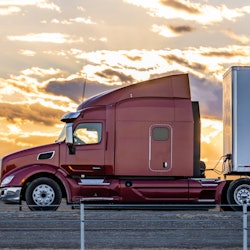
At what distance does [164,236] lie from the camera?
941 inches

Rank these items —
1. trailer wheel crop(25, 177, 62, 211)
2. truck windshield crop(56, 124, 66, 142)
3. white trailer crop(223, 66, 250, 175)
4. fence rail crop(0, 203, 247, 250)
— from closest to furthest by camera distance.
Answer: fence rail crop(0, 203, 247, 250), trailer wheel crop(25, 177, 62, 211), truck windshield crop(56, 124, 66, 142), white trailer crop(223, 66, 250, 175)

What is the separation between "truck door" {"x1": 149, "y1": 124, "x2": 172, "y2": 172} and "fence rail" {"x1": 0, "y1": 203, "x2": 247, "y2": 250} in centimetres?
166

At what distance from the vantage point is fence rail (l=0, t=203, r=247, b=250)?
22.6 m

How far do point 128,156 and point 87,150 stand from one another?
133 cm

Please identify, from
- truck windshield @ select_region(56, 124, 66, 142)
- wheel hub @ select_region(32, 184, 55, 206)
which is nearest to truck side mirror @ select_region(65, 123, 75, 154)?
truck windshield @ select_region(56, 124, 66, 142)

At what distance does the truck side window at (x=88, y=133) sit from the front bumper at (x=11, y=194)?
2.44 metres

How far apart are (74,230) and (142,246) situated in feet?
9.55

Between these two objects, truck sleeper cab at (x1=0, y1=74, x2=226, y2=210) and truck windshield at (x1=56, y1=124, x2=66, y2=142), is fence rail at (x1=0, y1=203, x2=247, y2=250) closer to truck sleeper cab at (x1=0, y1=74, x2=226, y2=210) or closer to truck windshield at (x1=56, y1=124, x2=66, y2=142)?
truck sleeper cab at (x1=0, y1=74, x2=226, y2=210)

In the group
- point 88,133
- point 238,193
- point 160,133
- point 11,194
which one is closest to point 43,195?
point 11,194

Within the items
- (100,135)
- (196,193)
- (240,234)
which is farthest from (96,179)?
(240,234)

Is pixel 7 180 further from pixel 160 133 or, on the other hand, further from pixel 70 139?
pixel 160 133

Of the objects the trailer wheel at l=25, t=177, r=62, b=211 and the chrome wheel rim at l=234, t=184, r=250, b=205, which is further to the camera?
the chrome wheel rim at l=234, t=184, r=250, b=205

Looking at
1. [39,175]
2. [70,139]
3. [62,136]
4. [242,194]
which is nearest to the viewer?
[70,139]

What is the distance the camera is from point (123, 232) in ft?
80.2
